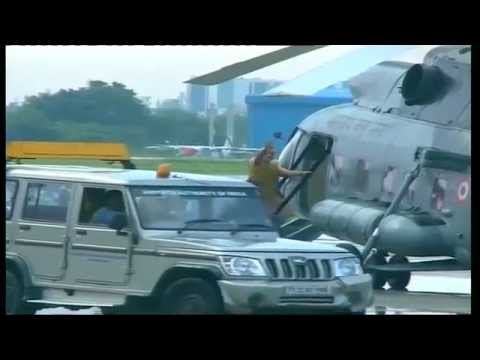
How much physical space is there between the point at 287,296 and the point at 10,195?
2.44 meters

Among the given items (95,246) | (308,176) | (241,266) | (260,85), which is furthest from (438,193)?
(95,246)

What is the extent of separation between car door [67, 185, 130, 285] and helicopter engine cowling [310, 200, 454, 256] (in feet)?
7.24

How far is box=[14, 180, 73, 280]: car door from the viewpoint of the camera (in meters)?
11.1

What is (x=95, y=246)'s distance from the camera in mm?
10984

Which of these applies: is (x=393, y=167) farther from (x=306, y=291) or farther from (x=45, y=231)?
(x=45, y=231)

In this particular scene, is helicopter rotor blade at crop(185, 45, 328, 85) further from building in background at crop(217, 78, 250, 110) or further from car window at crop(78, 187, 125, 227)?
car window at crop(78, 187, 125, 227)

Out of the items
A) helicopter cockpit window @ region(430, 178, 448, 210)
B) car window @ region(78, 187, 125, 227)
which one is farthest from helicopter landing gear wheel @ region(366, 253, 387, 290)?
car window @ region(78, 187, 125, 227)

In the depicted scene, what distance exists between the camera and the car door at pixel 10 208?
1112 cm

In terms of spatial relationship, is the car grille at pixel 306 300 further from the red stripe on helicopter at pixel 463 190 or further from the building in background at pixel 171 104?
the building in background at pixel 171 104

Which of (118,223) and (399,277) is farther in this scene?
(399,277)

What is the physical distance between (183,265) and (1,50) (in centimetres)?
221

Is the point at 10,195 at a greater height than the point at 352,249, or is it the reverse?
the point at 10,195
